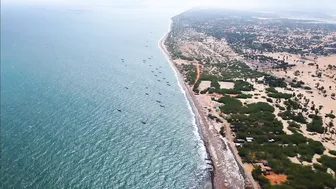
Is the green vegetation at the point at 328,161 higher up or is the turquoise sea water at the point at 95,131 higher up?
the green vegetation at the point at 328,161

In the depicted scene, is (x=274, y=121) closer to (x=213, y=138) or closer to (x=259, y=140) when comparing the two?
(x=259, y=140)

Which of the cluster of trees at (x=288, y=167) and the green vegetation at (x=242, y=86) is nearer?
the cluster of trees at (x=288, y=167)

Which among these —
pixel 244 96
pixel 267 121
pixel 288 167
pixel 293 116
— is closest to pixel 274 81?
pixel 244 96

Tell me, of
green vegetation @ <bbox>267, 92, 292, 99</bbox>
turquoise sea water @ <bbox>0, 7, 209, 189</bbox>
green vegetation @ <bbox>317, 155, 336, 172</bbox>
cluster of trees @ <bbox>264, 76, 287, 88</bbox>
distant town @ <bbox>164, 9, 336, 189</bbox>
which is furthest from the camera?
cluster of trees @ <bbox>264, 76, 287, 88</bbox>

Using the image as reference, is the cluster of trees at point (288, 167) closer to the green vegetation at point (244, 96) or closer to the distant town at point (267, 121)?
the distant town at point (267, 121)

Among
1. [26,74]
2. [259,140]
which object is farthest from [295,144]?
[26,74]

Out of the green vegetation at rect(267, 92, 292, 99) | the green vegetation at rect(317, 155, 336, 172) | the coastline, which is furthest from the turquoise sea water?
the green vegetation at rect(267, 92, 292, 99)

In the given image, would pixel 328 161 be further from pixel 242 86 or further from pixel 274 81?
pixel 274 81

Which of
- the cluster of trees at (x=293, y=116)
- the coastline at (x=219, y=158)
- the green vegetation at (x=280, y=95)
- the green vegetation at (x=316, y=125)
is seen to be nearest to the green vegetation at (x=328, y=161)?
the green vegetation at (x=316, y=125)

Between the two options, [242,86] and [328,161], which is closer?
[328,161]

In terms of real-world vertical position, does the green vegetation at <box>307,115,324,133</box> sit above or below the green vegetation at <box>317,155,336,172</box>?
below

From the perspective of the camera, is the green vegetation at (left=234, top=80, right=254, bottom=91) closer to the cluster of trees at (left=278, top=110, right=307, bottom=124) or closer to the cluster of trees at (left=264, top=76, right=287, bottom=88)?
the cluster of trees at (left=264, top=76, right=287, bottom=88)
